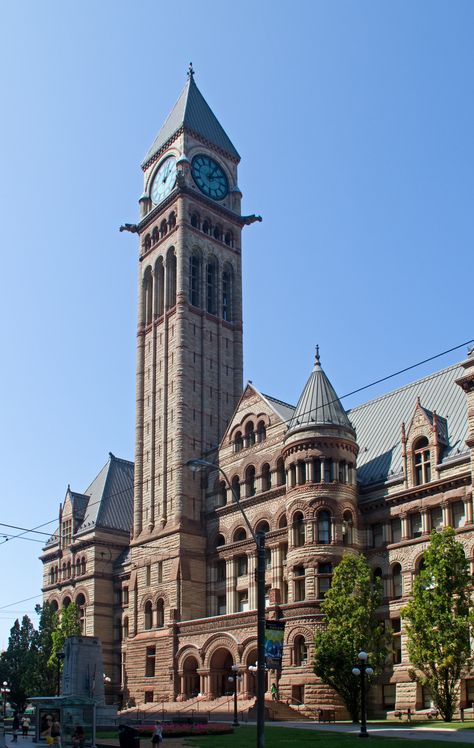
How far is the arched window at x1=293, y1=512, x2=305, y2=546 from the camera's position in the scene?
5925cm

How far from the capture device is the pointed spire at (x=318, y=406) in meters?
60.5

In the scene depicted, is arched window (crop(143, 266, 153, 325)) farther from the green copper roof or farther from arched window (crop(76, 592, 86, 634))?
arched window (crop(76, 592, 86, 634))

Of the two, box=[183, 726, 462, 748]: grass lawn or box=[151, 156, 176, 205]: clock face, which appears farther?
box=[151, 156, 176, 205]: clock face

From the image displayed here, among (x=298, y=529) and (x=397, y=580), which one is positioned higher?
(x=298, y=529)

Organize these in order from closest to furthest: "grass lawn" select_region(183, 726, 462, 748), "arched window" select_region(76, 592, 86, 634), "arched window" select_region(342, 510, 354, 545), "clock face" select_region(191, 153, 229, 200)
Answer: "grass lawn" select_region(183, 726, 462, 748) → "arched window" select_region(342, 510, 354, 545) → "arched window" select_region(76, 592, 86, 634) → "clock face" select_region(191, 153, 229, 200)

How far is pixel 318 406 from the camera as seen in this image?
60062 millimetres

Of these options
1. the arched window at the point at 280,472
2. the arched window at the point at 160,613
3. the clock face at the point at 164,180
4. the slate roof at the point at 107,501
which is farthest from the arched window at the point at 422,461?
the slate roof at the point at 107,501

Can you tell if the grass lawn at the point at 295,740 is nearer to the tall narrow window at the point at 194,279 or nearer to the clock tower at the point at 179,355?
the clock tower at the point at 179,355

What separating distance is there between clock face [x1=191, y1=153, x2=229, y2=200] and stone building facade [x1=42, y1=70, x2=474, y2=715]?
6.1 inches

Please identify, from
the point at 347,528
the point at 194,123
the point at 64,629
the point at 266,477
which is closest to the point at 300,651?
the point at 347,528

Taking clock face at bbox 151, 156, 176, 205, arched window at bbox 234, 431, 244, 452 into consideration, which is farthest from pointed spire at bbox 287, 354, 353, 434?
clock face at bbox 151, 156, 176, 205

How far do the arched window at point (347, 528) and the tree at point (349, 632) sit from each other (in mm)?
4225

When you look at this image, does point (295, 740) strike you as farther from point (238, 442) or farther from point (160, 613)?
point (160, 613)

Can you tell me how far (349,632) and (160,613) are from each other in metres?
24.8
